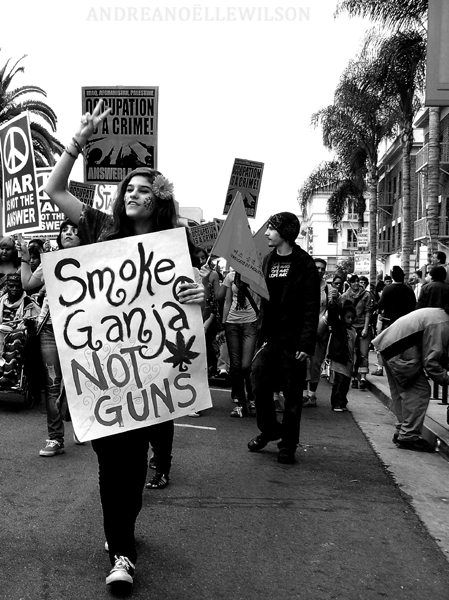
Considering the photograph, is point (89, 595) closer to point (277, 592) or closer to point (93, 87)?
point (277, 592)

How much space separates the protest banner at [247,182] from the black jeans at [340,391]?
127 inches

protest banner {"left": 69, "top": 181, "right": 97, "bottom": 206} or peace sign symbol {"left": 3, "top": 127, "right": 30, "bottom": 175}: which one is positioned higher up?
peace sign symbol {"left": 3, "top": 127, "right": 30, "bottom": 175}

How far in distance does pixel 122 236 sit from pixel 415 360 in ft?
13.0

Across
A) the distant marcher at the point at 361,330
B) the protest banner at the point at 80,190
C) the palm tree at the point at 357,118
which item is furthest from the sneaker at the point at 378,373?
the palm tree at the point at 357,118

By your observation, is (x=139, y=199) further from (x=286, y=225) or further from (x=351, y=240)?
(x=351, y=240)

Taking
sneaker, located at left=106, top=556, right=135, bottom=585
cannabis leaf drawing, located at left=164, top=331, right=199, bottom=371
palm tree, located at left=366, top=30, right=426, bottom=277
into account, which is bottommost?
sneaker, located at left=106, top=556, right=135, bottom=585

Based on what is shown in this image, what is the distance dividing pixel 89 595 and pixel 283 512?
172 centimetres

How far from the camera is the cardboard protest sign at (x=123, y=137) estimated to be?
8133mm

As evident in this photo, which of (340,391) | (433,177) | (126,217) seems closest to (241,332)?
(340,391)

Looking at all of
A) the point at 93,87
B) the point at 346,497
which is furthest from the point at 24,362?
the point at 346,497

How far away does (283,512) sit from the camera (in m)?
4.84

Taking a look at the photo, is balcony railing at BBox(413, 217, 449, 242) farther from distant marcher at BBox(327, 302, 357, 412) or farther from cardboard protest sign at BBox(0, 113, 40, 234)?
cardboard protest sign at BBox(0, 113, 40, 234)

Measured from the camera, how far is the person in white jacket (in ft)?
21.9

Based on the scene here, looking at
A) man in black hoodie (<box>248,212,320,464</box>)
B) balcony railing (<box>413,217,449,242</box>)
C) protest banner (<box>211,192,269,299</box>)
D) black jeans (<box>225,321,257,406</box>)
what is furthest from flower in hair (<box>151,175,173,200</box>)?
balcony railing (<box>413,217,449,242</box>)
